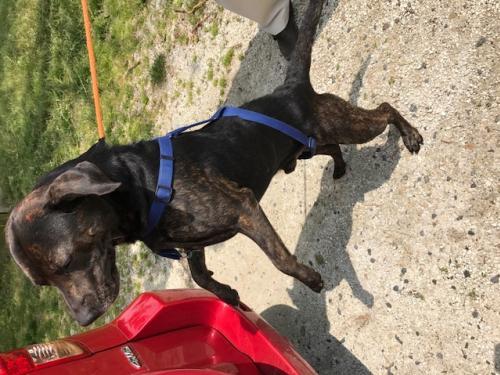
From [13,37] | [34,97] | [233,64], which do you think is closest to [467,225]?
[233,64]

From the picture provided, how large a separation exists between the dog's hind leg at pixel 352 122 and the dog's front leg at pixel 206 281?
1.26 meters


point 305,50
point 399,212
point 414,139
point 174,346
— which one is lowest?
point 174,346

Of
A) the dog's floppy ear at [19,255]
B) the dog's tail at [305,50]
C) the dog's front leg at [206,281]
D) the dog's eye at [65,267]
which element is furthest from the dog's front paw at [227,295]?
the dog's tail at [305,50]

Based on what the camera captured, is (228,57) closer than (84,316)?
No

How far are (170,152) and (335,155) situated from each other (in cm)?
151

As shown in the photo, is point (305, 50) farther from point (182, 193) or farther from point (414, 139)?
point (182, 193)

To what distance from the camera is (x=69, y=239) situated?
2.87 metres

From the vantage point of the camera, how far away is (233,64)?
548 centimetres

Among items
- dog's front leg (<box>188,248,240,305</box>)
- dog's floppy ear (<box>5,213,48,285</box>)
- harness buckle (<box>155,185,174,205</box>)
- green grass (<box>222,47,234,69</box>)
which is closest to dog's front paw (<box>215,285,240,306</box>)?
dog's front leg (<box>188,248,240,305</box>)

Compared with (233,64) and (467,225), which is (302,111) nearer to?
(467,225)

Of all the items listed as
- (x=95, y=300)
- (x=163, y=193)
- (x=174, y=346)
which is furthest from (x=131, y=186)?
(x=174, y=346)

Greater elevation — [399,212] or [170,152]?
[399,212]

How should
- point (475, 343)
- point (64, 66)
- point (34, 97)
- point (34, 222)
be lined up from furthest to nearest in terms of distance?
point (34, 97) < point (64, 66) < point (475, 343) < point (34, 222)

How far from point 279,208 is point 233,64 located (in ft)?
5.73
